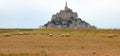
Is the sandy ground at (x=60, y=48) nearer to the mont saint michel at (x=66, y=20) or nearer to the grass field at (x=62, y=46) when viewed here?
the grass field at (x=62, y=46)

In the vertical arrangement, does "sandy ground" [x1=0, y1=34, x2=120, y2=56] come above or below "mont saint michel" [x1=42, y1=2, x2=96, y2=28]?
below

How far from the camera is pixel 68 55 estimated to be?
3156 cm

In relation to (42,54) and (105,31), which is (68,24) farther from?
(42,54)

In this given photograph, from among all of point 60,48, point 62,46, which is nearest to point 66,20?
point 62,46

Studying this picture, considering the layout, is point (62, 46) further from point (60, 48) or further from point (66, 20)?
point (66, 20)

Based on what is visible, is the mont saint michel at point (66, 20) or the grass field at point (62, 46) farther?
the mont saint michel at point (66, 20)

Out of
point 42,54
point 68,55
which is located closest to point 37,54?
point 42,54

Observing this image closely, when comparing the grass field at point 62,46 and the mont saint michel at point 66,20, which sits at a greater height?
the mont saint michel at point 66,20

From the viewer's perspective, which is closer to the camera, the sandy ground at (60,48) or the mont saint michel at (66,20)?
the sandy ground at (60,48)

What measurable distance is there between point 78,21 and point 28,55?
12667 cm

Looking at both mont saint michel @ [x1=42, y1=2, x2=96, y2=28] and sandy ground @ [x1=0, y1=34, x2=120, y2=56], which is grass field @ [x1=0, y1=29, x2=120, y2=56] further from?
mont saint michel @ [x1=42, y1=2, x2=96, y2=28]

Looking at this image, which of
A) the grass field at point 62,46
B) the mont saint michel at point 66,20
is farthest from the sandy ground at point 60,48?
the mont saint michel at point 66,20

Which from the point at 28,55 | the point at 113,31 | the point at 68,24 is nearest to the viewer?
the point at 28,55

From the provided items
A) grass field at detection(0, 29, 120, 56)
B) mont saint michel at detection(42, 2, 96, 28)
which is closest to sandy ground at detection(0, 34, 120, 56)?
grass field at detection(0, 29, 120, 56)
